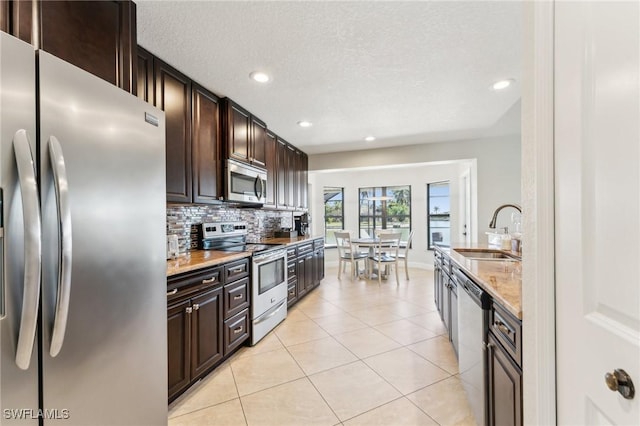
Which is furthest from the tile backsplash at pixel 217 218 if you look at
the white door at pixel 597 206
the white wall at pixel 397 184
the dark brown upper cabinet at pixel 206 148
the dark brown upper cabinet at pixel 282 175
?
the white door at pixel 597 206

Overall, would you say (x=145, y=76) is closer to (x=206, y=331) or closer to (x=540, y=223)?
(x=206, y=331)

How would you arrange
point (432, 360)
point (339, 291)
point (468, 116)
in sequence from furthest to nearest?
point (339, 291) → point (468, 116) → point (432, 360)

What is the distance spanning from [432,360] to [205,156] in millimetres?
2690

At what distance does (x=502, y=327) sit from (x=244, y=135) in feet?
9.13

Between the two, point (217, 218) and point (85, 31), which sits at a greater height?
point (85, 31)

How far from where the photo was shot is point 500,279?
4.69 feet

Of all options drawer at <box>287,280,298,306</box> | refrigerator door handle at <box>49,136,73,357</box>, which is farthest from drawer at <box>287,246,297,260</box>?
refrigerator door handle at <box>49,136,73,357</box>

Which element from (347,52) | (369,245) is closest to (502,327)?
(347,52)

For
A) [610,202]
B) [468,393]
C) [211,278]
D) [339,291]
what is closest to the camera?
[610,202]

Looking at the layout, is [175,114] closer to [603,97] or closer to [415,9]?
[415,9]

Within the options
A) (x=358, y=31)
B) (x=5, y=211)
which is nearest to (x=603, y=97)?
(x=358, y=31)

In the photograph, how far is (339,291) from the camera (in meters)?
4.43

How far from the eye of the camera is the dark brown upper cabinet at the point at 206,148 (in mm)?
→ 2297

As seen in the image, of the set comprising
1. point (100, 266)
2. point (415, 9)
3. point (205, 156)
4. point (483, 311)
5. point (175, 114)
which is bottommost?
point (483, 311)
